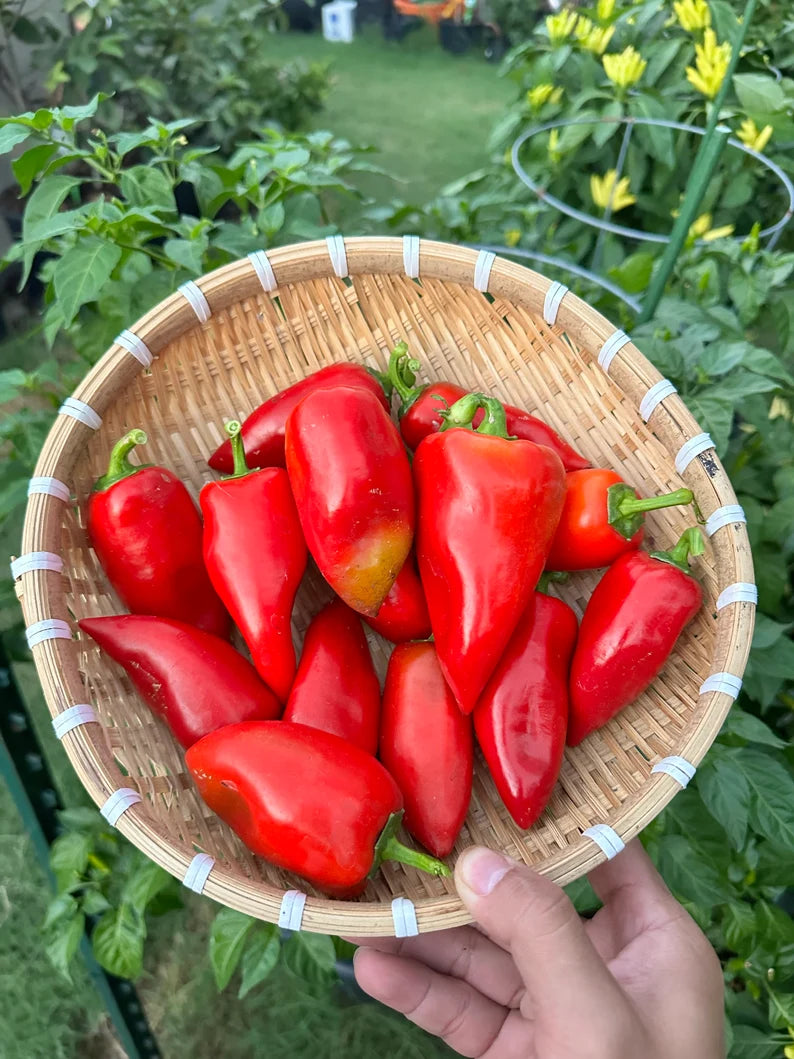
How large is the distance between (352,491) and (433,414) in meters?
0.24

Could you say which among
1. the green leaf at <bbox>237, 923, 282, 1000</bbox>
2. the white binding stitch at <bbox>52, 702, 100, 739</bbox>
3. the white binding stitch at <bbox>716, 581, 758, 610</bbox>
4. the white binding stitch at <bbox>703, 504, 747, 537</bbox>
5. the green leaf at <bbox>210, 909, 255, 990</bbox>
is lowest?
the green leaf at <bbox>237, 923, 282, 1000</bbox>

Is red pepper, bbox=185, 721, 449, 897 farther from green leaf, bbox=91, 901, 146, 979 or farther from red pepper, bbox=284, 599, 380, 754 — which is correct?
green leaf, bbox=91, 901, 146, 979

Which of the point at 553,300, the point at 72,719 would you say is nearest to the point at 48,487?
the point at 72,719

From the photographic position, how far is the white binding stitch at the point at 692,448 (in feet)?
3.89

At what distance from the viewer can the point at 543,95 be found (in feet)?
7.25

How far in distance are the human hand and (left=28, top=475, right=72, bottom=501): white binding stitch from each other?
27.7 inches

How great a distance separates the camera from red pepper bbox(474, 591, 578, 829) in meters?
1.10

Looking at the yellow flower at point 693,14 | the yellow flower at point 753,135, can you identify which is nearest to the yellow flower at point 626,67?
the yellow flower at point 693,14

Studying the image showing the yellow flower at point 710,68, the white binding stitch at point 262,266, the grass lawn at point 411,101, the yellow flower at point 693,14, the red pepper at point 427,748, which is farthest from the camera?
the grass lawn at point 411,101

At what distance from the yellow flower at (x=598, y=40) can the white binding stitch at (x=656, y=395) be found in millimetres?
1448

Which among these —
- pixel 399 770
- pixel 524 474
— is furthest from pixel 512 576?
pixel 399 770

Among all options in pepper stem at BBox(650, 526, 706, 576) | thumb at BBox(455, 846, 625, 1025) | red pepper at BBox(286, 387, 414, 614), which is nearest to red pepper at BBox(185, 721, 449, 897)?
thumb at BBox(455, 846, 625, 1025)

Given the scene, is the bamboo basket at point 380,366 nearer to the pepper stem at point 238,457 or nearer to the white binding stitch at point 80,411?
the white binding stitch at point 80,411

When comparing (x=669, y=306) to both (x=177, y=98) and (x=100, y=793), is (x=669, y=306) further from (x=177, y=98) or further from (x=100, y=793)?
(x=177, y=98)
